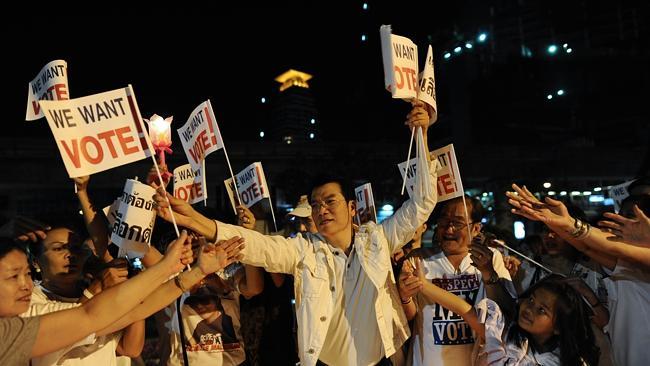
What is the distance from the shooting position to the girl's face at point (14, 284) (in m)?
2.23

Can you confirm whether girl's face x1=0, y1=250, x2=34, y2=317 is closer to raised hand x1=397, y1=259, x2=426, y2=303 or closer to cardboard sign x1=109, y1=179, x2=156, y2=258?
cardboard sign x1=109, y1=179, x2=156, y2=258

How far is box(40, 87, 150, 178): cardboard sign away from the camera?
2.70m

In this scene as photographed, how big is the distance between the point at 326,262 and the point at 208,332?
3.74 ft

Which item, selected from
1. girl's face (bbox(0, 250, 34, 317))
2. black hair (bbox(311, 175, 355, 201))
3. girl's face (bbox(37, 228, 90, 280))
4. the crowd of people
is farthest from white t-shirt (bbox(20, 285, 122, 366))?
black hair (bbox(311, 175, 355, 201))

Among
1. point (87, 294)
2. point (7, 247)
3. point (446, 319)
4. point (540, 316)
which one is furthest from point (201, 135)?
point (540, 316)

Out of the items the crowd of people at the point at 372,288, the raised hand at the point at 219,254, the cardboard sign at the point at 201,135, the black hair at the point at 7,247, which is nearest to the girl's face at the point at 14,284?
the black hair at the point at 7,247

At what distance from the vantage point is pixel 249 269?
3803mm

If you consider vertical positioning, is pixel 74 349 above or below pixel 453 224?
below

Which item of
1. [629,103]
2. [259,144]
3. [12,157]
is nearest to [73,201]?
[12,157]

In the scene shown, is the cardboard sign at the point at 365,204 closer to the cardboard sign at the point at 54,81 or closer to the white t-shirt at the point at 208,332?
the white t-shirt at the point at 208,332

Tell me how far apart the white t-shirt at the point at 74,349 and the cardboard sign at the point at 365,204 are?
279cm

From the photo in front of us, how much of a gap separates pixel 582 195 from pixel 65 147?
1094 inches

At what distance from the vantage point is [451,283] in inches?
143

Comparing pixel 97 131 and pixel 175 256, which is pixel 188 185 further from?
pixel 175 256
